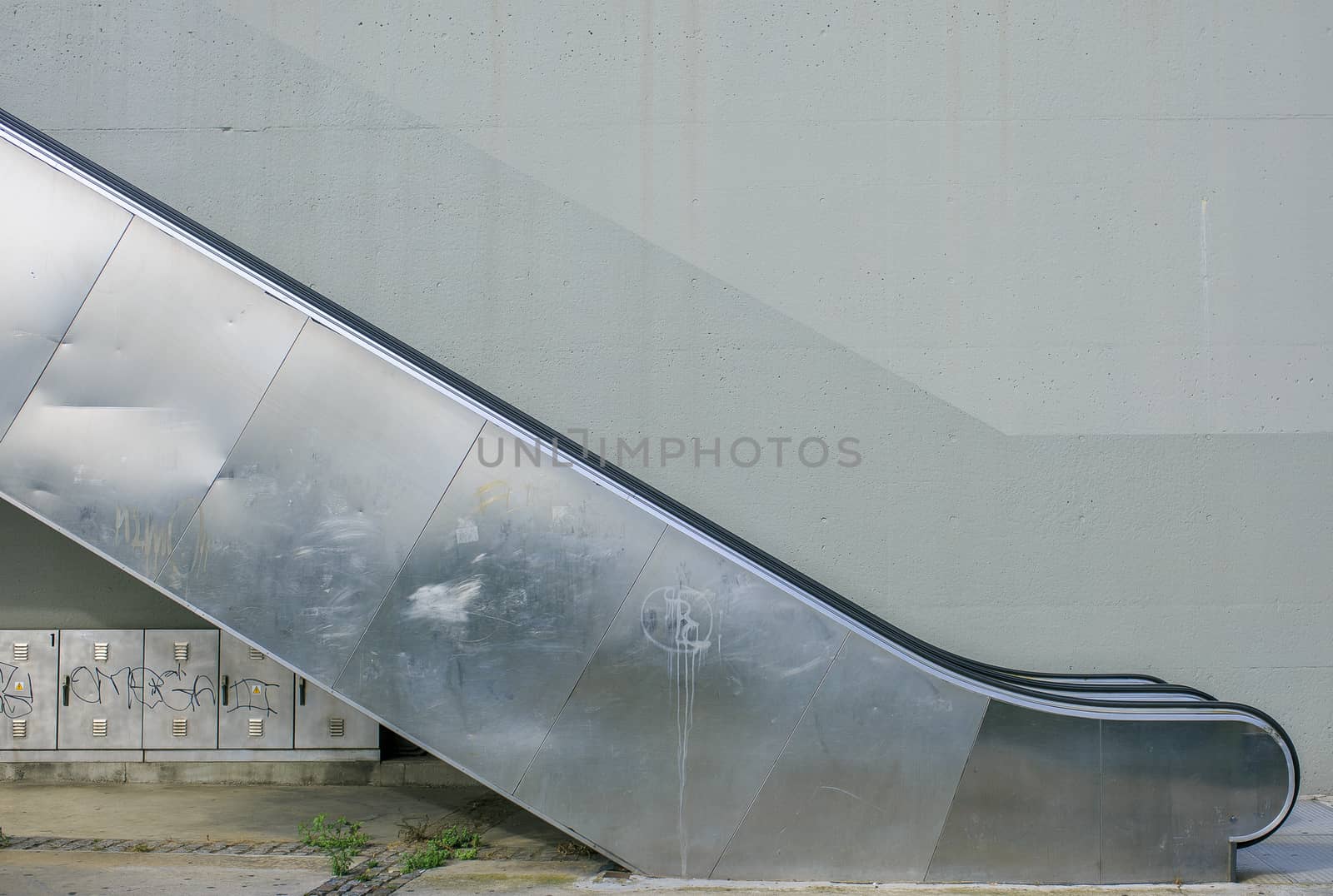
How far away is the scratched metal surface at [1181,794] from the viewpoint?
493 centimetres

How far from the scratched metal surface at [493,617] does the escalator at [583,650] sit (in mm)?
13

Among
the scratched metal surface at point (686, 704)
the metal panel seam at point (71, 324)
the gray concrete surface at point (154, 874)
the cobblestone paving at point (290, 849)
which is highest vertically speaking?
the metal panel seam at point (71, 324)

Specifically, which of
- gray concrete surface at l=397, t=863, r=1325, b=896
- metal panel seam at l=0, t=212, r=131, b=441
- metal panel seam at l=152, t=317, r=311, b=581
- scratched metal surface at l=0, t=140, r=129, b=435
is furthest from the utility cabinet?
scratched metal surface at l=0, t=140, r=129, b=435

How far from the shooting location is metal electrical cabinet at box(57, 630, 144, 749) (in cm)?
744

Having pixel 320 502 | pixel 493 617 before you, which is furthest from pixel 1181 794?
pixel 320 502

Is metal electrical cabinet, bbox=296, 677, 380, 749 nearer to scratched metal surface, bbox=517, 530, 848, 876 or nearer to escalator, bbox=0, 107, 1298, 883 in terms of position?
escalator, bbox=0, 107, 1298, 883

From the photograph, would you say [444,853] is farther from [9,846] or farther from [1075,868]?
[1075,868]

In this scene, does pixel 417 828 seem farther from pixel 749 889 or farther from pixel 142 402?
pixel 142 402

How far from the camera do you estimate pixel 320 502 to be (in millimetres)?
4848

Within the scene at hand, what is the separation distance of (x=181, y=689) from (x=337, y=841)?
2925 mm

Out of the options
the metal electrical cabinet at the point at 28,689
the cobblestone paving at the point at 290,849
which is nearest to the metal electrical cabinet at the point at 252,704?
the metal electrical cabinet at the point at 28,689

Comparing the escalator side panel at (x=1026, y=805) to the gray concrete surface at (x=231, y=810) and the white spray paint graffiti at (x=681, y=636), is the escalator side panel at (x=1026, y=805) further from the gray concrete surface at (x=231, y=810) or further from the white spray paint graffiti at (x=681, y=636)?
the gray concrete surface at (x=231, y=810)

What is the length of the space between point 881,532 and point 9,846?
20.3 ft

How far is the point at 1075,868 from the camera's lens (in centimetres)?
498
